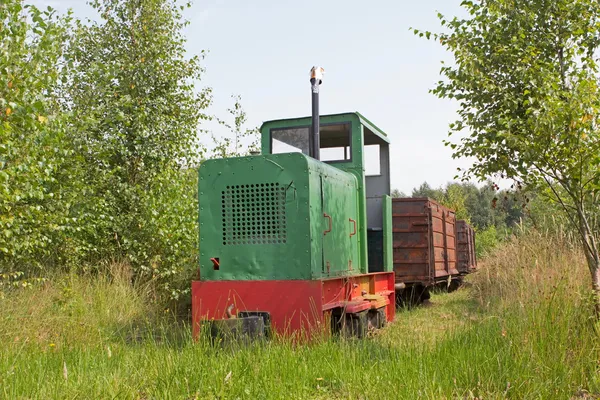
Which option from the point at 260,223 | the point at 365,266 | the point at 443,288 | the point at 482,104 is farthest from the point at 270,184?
the point at 443,288

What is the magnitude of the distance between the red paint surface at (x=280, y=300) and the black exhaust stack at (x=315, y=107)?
4.87 feet

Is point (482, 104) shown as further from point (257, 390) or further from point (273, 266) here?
point (257, 390)

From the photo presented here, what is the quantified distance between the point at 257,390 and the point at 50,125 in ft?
15.0

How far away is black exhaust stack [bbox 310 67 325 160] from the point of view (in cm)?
652

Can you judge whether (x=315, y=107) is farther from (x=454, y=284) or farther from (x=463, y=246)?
(x=463, y=246)

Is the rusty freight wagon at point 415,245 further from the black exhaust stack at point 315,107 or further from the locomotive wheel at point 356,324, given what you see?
the black exhaust stack at point 315,107

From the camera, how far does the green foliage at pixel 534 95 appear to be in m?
5.44

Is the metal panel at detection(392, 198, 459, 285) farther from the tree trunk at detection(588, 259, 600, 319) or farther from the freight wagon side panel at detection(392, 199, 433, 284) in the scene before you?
the tree trunk at detection(588, 259, 600, 319)

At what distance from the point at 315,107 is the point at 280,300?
2.21 m

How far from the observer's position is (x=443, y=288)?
14852 mm

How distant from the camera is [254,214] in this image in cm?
602

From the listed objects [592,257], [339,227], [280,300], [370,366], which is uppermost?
[339,227]

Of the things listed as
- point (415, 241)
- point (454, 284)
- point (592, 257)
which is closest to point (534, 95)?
point (592, 257)

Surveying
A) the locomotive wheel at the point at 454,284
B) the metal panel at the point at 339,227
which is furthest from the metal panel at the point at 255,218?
the locomotive wheel at the point at 454,284
